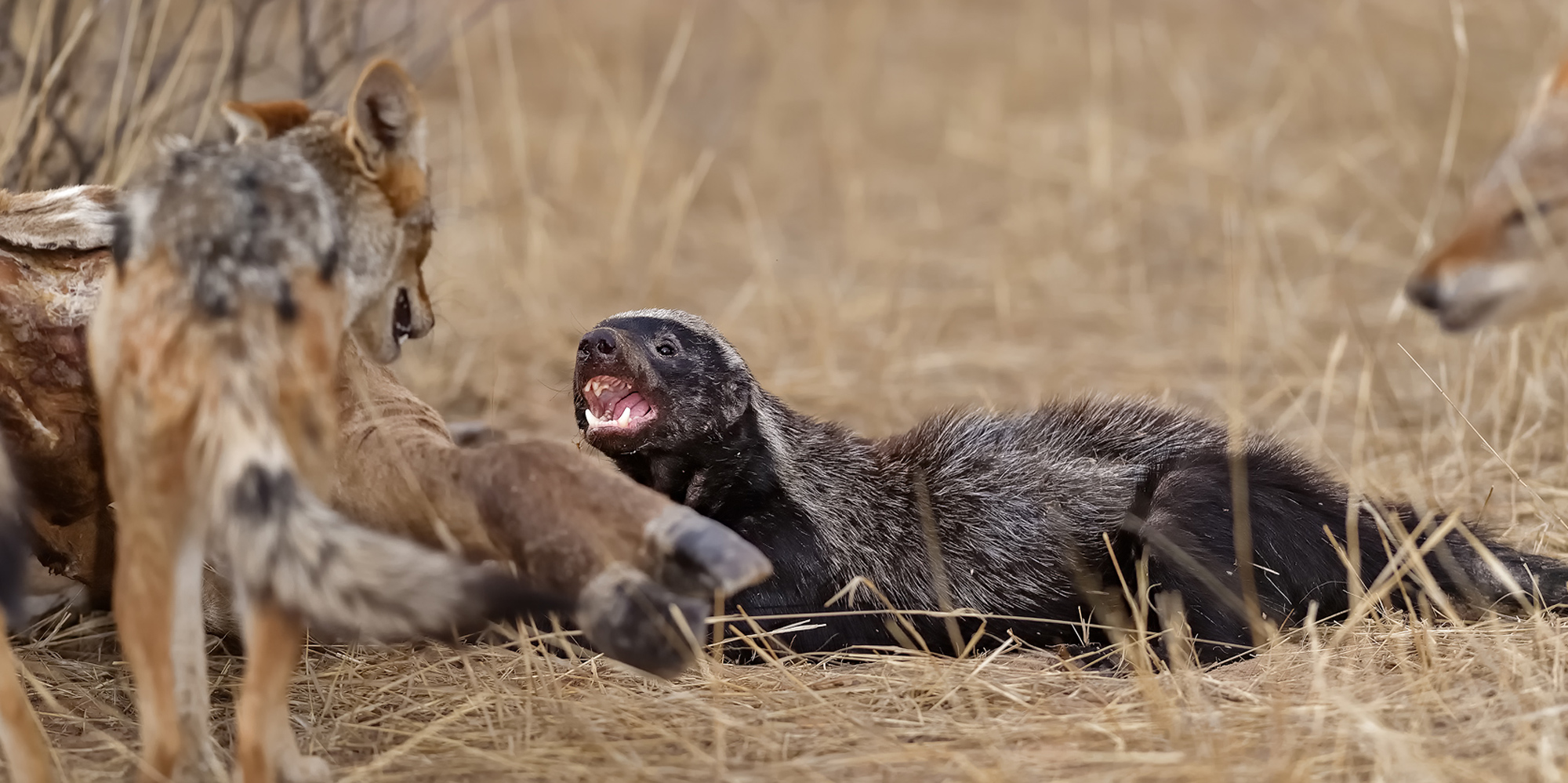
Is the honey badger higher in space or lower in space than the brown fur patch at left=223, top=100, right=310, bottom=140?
lower

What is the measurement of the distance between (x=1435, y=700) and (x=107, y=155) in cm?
447

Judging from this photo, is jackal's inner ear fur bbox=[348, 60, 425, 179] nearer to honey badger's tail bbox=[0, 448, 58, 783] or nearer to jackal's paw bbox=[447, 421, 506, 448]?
honey badger's tail bbox=[0, 448, 58, 783]

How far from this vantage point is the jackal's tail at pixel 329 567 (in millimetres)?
2645

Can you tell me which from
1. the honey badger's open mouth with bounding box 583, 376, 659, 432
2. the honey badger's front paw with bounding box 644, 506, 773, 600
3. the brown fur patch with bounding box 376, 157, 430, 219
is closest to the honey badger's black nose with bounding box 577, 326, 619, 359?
the honey badger's open mouth with bounding box 583, 376, 659, 432

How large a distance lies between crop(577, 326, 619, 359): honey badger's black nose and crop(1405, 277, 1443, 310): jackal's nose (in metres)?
2.19

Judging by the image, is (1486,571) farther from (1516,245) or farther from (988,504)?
(988,504)

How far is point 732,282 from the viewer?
8.55 metres

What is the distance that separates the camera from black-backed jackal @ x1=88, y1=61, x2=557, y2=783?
8.75 ft

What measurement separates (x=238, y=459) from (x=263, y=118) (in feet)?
4.03

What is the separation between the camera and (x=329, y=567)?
2652 mm

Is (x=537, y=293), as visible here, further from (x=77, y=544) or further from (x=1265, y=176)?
(x=1265, y=176)

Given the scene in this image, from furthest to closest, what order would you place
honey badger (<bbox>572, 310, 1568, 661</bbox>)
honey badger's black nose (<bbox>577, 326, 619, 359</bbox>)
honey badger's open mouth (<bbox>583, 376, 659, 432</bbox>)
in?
honey badger's open mouth (<bbox>583, 376, 659, 432</bbox>)
honey badger's black nose (<bbox>577, 326, 619, 359</bbox>)
honey badger (<bbox>572, 310, 1568, 661</bbox>)

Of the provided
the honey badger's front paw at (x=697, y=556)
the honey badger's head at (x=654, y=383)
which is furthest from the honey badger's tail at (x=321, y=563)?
the honey badger's head at (x=654, y=383)

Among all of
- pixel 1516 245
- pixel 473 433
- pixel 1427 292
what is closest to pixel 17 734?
pixel 473 433
